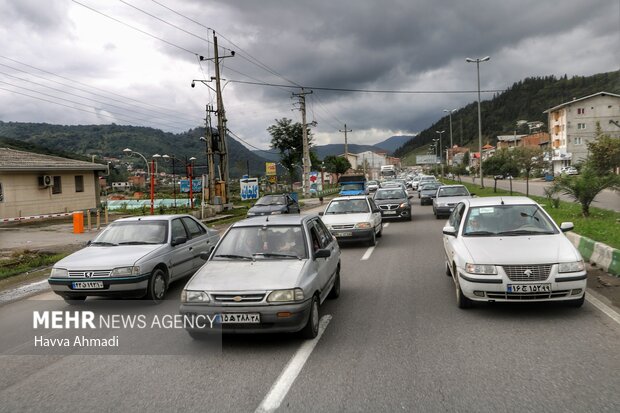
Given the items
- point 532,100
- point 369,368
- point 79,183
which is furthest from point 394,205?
point 532,100

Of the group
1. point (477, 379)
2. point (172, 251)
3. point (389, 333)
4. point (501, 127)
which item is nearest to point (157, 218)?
point (172, 251)

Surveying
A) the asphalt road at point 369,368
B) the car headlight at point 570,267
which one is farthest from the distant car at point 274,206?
the car headlight at point 570,267

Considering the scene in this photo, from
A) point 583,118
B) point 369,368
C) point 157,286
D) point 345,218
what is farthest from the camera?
point 583,118

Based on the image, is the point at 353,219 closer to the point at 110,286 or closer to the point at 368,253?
the point at 368,253

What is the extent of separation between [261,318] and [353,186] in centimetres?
3450

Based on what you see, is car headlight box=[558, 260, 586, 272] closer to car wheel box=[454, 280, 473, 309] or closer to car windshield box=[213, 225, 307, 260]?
car wheel box=[454, 280, 473, 309]

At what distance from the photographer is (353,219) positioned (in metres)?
14.4

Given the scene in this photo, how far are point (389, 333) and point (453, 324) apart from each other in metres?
0.91

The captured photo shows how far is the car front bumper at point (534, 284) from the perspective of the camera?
6.25 meters

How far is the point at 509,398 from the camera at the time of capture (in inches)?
161

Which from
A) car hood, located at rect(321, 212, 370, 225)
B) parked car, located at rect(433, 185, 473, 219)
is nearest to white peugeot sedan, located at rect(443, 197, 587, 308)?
car hood, located at rect(321, 212, 370, 225)

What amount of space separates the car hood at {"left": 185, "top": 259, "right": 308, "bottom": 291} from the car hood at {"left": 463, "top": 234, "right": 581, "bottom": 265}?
245 cm

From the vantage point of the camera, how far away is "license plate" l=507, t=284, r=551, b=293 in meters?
6.24

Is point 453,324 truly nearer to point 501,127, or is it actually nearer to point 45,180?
point 45,180
